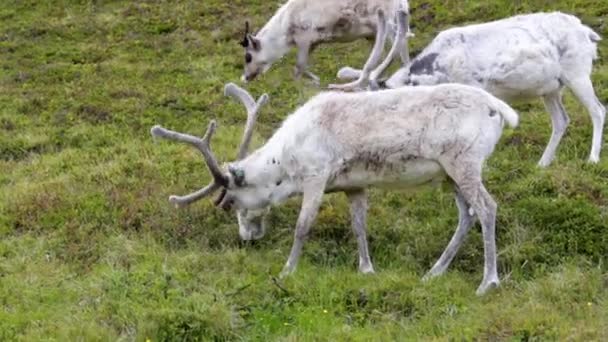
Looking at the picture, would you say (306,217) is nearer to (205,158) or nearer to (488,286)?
(205,158)

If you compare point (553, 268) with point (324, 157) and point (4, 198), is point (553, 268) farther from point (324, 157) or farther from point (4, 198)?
point (4, 198)

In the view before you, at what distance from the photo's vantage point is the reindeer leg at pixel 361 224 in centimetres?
798

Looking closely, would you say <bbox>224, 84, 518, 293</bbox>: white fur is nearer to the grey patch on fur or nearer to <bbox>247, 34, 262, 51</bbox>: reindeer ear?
the grey patch on fur

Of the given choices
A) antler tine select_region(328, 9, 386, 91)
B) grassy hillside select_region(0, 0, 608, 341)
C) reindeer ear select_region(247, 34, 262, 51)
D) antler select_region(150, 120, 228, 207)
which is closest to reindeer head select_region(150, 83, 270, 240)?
antler select_region(150, 120, 228, 207)

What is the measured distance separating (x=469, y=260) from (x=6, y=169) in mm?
5739

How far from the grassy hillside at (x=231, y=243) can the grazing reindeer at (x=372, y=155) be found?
43cm

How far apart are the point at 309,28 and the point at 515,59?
3.03m

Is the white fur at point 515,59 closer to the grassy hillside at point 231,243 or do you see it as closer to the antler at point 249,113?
the grassy hillside at point 231,243

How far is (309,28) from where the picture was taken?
11492 mm

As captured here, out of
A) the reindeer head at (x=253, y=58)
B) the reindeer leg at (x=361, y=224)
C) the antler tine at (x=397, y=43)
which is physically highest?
the antler tine at (x=397, y=43)

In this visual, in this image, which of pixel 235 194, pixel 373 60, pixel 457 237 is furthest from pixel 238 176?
pixel 373 60

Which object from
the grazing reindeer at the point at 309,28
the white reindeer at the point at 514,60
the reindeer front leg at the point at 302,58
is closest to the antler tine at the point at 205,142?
the white reindeer at the point at 514,60

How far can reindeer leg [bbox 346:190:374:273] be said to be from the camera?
7977 millimetres

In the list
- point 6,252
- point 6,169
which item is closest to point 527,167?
point 6,252
